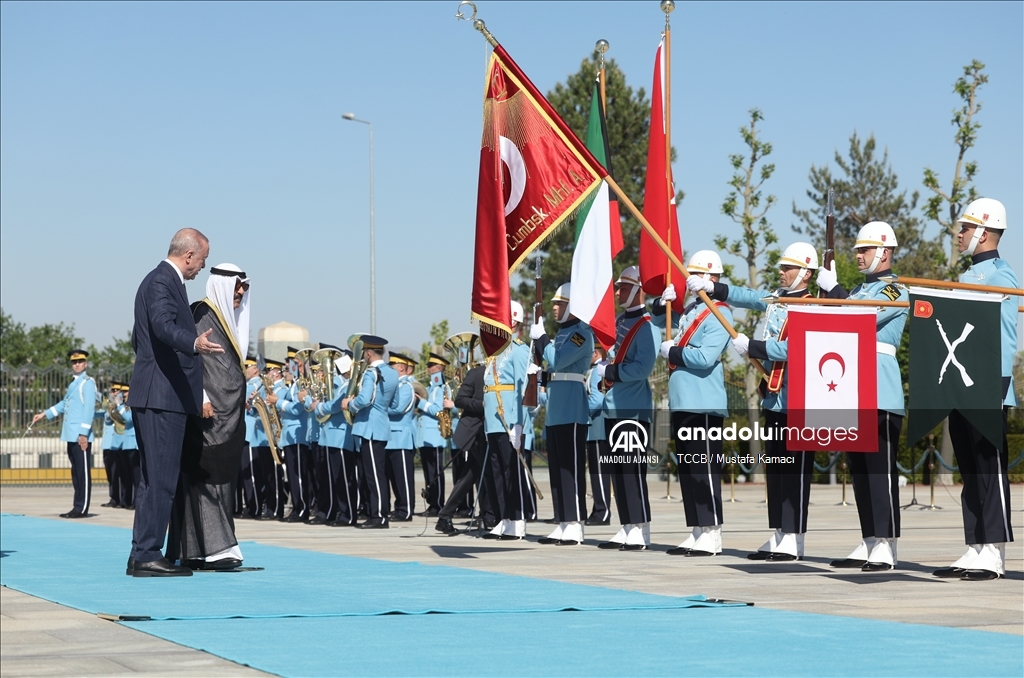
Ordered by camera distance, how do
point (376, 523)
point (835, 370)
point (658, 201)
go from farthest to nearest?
point (376, 523) < point (658, 201) < point (835, 370)

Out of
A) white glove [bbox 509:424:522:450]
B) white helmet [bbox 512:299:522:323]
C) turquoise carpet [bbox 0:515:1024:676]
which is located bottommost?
turquoise carpet [bbox 0:515:1024:676]

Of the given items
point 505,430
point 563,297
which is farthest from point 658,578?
point 505,430

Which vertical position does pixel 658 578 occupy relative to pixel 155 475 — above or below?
below

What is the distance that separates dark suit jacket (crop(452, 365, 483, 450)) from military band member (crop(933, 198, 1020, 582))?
6924 mm

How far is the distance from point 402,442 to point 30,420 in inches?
694

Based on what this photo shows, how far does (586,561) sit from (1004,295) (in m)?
3.65

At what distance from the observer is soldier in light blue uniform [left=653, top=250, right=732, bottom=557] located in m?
11.2

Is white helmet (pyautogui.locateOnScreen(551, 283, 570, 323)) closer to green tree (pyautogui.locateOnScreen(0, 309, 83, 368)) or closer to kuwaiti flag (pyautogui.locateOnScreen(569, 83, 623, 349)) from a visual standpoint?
kuwaiti flag (pyautogui.locateOnScreen(569, 83, 623, 349))

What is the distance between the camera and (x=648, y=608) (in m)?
7.43

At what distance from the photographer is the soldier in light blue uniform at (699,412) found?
1118cm

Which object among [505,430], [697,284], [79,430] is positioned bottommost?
[505,430]

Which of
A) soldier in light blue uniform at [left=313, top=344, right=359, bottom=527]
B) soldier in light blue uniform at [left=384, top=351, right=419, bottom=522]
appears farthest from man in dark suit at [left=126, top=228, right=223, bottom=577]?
soldier in light blue uniform at [left=313, top=344, right=359, bottom=527]

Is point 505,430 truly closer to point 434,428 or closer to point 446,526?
point 446,526

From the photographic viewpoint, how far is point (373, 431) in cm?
1612
